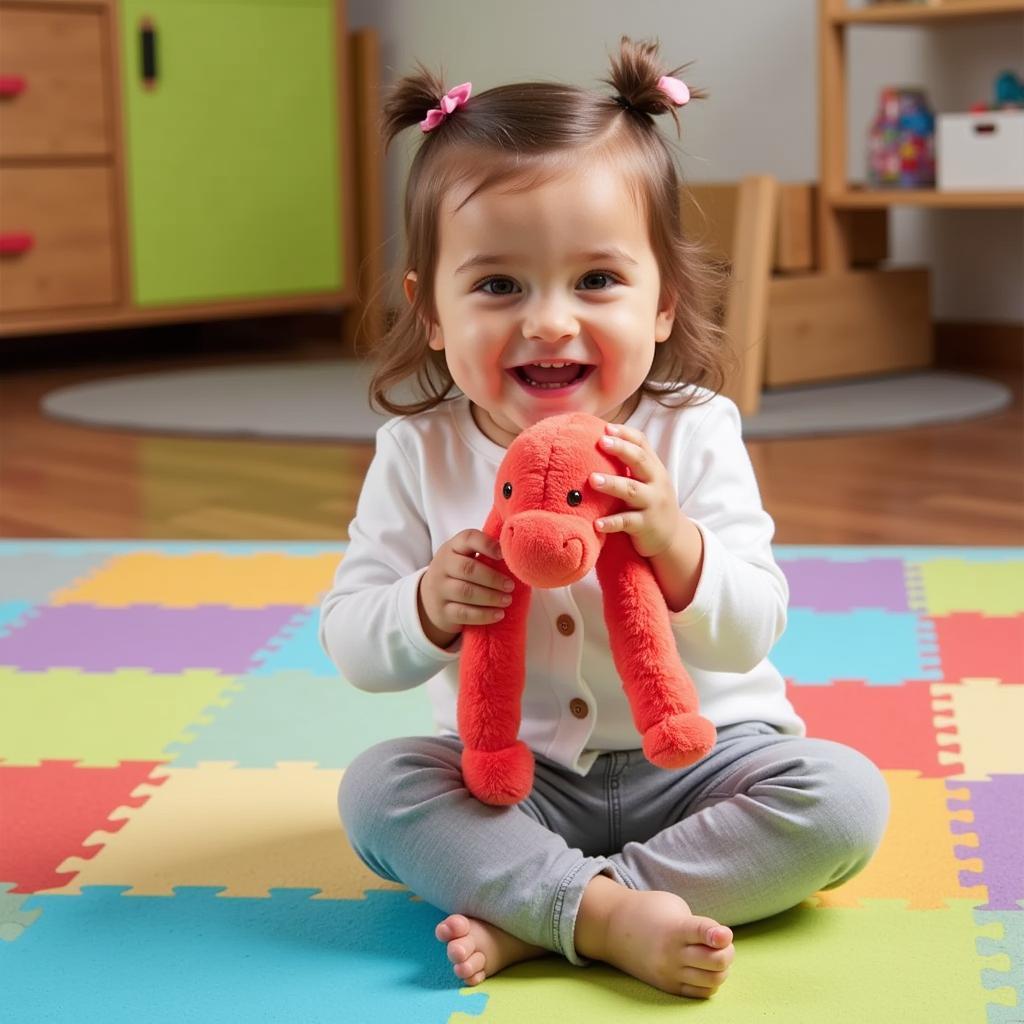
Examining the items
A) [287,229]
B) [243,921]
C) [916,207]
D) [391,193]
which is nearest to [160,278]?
[287,229]

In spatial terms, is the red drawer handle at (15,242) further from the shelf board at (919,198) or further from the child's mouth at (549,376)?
the child's mouth at (549,376)

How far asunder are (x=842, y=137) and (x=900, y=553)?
1.25 m

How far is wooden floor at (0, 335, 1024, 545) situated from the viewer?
1833 millimetres

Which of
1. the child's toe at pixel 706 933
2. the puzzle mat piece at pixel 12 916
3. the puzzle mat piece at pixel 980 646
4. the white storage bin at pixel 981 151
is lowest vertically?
the puzzle mat piece at pixel 12 916

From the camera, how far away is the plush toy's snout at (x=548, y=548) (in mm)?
752

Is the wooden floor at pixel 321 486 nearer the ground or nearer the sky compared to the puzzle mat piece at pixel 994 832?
nearer the sky

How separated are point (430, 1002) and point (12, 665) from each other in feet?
2.29

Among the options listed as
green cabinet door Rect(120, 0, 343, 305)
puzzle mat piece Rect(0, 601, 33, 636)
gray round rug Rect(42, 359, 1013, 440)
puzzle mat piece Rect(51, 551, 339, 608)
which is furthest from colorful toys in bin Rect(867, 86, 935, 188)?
puzzle mat piece Rect(0, 601, 33, 636)

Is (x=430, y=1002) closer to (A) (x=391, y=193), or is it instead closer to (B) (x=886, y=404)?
(B) (x=886, y=404)

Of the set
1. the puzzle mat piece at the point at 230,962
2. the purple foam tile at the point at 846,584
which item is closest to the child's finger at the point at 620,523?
the puzzle mat piece at the point at 230,962

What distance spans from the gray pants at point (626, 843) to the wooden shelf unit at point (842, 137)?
6.23ft

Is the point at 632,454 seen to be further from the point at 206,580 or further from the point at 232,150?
the point at 232,150

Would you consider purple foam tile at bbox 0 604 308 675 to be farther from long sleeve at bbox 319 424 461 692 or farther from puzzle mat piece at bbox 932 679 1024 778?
puzzle mat piece at bbox 932 679 1024 778

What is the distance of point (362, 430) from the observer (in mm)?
2439
